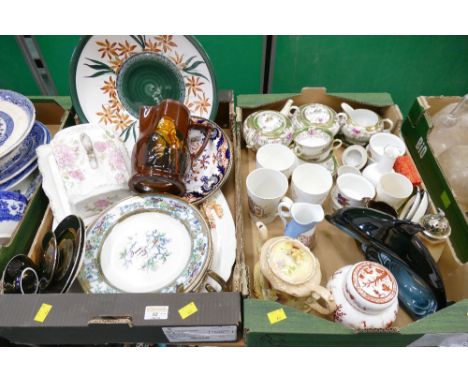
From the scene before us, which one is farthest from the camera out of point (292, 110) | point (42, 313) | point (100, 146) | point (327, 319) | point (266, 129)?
point (292, 110)

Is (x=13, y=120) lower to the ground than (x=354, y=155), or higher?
higher

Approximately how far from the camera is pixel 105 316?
707 millimetres

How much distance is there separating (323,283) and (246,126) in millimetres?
571

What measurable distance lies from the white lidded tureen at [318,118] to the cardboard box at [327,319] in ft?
0.31

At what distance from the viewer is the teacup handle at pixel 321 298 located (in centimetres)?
75

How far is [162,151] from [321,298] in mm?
537

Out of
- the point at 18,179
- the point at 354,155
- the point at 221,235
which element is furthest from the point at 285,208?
the point at 18,179

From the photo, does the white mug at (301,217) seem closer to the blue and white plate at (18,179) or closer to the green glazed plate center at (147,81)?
the green glazed plate center at (147,81)

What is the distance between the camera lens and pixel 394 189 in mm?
1017

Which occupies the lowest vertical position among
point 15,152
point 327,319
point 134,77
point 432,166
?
point 327,319

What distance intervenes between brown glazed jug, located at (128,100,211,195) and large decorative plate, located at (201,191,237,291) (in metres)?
0.11

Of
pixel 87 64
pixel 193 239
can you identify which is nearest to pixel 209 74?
pixel 87 64

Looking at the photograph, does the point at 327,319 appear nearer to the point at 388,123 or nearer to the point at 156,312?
the point at 156,312

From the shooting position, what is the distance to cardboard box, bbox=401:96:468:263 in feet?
3.19
